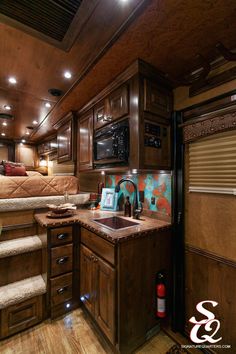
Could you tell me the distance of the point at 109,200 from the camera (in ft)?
7.66

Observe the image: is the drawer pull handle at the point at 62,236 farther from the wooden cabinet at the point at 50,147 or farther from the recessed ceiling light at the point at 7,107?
the wooden cabinet at the point at 50,147

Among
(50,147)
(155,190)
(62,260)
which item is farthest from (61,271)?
(50,147)

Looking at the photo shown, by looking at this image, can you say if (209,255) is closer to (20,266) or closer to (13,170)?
(20,266)

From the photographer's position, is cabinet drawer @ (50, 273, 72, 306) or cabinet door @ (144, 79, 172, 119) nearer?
cabinet door @ (144, 79, 172, 119)

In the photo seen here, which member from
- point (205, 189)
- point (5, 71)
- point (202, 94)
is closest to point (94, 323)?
point (205, 189)

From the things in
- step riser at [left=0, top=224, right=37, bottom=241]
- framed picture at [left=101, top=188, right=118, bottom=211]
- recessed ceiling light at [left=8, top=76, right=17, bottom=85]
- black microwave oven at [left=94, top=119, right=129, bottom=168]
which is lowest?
step riser at [left=0, top=224, right=37, bottom=241]

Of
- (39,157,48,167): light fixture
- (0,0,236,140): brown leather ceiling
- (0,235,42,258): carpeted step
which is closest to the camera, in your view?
(0,0,236,140): brown leather ceiling

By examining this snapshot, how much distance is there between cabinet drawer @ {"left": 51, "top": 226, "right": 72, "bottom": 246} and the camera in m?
1.71

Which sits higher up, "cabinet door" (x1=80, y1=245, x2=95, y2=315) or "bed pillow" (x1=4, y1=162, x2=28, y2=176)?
"bed pillow" (x1=4, y1=162, x2=28, y2=176)

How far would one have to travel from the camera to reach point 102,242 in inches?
56.6

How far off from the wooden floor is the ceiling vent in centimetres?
247

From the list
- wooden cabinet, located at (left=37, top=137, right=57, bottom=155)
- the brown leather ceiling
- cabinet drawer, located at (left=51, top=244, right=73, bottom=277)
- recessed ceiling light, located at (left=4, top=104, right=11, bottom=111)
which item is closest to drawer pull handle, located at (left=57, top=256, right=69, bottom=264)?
cabinet drawer, located at (left=51, top=244, right=73, bottom=277)

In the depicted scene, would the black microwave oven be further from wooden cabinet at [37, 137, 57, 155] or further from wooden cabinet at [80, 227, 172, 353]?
wooden cabinet at [37, 137, 57, 155]

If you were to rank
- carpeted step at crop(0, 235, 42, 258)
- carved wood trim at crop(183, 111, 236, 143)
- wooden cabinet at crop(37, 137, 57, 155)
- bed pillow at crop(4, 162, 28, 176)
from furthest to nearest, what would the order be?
1. wooden cabinet at crop(37, 137, 57, 155)
2. bed pillow at crop(4, 162, 28, 176)
3. carpeted step at crop(0, 235, 42, 258)
4. carved wood trim at crop(183, 111, 236, 143)
